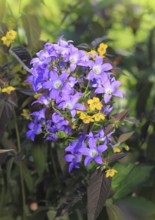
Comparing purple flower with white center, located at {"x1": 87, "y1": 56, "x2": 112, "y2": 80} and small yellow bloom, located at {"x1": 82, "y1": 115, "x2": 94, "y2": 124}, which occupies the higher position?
purple flower with white center, located at {"x1": 87, "y1": 56, "x2": 112, "y2": 80}

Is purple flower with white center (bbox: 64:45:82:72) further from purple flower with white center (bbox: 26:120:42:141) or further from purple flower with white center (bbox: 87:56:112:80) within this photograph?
purple flower with white center (bbox: 26:120:42:141)

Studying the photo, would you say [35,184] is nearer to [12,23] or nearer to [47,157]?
[47,157]

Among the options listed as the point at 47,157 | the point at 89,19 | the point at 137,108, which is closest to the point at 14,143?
the point at 47,157

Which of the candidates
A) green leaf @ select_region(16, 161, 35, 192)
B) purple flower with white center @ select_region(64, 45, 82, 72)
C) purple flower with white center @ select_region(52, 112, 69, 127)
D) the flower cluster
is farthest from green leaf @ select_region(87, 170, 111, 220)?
green leaf @ select_region(16, 161, 35, 192)

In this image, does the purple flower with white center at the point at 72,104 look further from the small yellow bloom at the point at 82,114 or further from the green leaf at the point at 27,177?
the green leaf at the point at 27,177

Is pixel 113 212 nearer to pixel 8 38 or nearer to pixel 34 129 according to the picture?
pixel 34 129
